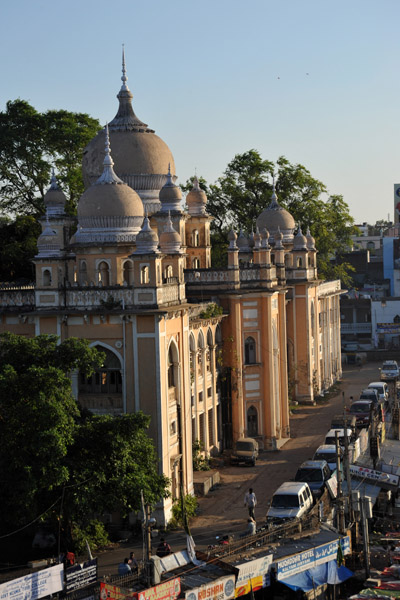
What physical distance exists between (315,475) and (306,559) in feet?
30.2

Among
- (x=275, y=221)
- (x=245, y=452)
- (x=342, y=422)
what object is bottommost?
(x=245, y=452)

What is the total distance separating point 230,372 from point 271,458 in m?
3.54

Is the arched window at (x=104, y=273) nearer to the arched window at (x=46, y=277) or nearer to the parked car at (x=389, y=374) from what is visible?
the arched window at (x=46, y=277)

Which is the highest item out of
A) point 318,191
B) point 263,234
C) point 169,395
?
point 318,191

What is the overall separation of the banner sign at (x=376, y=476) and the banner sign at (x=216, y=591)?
10.0 m

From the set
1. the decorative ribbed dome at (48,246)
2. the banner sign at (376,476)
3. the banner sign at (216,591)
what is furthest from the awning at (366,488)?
→ the decorative ribbed dome at (48,246)

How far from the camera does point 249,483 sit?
35.4 meters

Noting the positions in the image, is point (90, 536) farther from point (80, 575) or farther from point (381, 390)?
point (381, 390)

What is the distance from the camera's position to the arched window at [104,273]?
31484 mm

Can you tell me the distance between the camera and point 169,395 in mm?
30859

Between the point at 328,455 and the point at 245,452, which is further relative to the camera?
the point at 245,452

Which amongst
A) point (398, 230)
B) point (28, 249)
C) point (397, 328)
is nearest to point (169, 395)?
point (28, 249)

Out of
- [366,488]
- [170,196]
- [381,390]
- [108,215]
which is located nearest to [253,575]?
[366,488]

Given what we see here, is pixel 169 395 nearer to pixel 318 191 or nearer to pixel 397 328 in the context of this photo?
pixel 318 191
